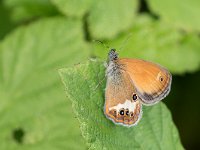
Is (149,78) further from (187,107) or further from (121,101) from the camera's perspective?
(187,107)

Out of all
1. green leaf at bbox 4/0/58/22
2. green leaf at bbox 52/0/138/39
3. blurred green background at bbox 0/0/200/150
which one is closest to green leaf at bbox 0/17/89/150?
blurred green background at bbox 0/0/200/150

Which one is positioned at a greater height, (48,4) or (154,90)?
(48,4)

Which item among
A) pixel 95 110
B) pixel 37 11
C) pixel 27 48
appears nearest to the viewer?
pixel 95 110

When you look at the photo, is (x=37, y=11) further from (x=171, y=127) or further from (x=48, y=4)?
(x=171, y=127)

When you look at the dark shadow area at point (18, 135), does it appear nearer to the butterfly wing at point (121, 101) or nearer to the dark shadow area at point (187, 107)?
the butterfly wing at point (121, 101)

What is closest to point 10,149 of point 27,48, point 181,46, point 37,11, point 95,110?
point 27,48

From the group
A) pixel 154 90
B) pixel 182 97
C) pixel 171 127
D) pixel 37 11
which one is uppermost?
pixel 37 11

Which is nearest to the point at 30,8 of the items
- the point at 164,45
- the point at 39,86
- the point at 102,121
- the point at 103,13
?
the point at 103,13

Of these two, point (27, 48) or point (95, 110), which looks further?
point (27, 48)
